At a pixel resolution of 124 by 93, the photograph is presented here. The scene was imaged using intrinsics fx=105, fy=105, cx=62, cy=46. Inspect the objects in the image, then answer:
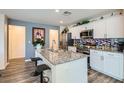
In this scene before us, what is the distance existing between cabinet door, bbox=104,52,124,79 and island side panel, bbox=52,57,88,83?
105 cm

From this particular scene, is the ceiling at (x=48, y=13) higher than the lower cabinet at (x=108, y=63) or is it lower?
higher

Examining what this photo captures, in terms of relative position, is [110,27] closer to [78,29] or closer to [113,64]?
[113,64]

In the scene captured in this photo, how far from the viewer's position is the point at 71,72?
207cm

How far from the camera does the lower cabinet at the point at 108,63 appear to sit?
2.79 metres

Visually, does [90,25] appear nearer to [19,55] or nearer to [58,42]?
[58,42]

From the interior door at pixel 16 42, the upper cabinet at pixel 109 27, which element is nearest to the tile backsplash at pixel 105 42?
the upper cabinet at pixel 109 27

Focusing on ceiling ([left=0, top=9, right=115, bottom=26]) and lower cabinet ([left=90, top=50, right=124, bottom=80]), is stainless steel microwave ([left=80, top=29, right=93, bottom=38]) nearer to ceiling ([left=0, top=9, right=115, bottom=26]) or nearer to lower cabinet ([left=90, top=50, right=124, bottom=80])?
ceiling ([left=0, top=9, right=115, bottom=26])

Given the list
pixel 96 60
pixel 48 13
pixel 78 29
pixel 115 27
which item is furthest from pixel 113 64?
pixel 48 13

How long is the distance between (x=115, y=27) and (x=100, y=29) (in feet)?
2.01

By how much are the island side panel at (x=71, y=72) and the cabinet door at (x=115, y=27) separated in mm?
1543

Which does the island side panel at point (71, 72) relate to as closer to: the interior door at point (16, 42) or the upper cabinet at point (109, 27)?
the upper cabinet at point (109, 27)
